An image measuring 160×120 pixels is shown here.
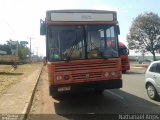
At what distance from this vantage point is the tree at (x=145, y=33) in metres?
64.9

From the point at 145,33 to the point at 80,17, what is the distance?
54.6 meters

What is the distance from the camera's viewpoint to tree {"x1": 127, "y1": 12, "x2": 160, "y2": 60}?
6488cm

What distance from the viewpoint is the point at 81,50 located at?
491 inches

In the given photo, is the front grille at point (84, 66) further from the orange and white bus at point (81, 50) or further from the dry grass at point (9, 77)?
the dry grass at point (9, 77)

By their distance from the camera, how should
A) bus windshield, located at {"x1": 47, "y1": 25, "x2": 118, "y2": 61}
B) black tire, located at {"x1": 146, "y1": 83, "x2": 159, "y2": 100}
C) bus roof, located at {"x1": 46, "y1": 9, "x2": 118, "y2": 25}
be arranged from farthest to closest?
black tire, located at {"x1": 146, "y1": 83, "x2": 159, "y2": 100} → bus roof, located at {"x1": 46, "y1": 9, "x2": 118, "y2": 25} → bus windshield, located at {"x1": 47, "y1": 25, "x2": 118, "y2": 61}

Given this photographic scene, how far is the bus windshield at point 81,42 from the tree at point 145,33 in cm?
5341

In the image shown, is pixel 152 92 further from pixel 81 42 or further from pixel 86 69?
pixel 81 42

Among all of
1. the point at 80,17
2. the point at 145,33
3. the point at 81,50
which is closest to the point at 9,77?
the point at 80,17

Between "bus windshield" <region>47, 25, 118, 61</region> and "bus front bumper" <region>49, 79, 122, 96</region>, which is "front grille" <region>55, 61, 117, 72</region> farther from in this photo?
"bus front bumper" <region>49, 79, 122, 96</region>

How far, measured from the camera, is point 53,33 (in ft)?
40.7

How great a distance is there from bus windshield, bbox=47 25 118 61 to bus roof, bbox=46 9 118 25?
182mm

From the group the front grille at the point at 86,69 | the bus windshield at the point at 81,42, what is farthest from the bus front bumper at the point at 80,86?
the bus windshield at the point at 81,42

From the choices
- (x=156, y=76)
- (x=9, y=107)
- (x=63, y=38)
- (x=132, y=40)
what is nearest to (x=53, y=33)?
(x=63, y=38)

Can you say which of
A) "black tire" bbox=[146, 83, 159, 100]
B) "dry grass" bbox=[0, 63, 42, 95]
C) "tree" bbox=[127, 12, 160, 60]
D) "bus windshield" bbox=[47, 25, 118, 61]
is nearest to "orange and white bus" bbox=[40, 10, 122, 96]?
"bus windshield" bbox=[47, 25, 118, 61]
